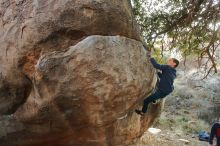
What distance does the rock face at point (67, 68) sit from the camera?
219 inches

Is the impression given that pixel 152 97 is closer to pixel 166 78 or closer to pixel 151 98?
pixel 151 98

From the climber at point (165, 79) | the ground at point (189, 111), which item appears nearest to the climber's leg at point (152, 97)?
the climber at point (165, 79)

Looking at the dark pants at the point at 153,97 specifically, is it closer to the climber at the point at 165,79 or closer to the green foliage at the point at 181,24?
the climber at the point at 165,79

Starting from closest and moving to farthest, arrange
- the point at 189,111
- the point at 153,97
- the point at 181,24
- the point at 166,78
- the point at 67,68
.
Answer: the point at 67,68
the point at 166,78
the point at 153,97
the point at 181,24
the point at 189,111

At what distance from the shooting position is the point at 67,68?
5.55 metres

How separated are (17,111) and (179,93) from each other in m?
13.2

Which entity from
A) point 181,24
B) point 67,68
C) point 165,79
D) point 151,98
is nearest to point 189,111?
point 181,24

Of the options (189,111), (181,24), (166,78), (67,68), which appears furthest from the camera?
(189,111)

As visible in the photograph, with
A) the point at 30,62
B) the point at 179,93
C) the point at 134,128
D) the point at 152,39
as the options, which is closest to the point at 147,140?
the point at 134,128

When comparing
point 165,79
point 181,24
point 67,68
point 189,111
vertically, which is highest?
point 181,24

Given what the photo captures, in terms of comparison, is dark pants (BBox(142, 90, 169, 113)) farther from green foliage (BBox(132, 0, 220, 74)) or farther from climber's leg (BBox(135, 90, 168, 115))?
green foliage (BBox(132, 0, 220, 74))

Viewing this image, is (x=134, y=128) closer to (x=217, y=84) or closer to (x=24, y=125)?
(x=24, y=125)

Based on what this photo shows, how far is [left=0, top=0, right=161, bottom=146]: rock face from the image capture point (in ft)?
18.3

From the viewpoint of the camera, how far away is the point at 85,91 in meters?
5.58
